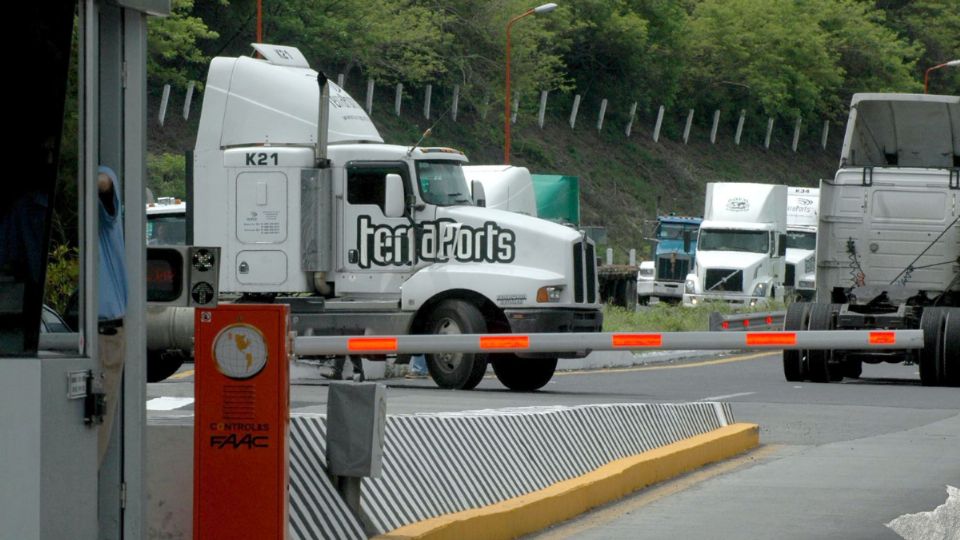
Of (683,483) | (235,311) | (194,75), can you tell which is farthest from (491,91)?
(235,311)

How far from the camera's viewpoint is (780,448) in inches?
552

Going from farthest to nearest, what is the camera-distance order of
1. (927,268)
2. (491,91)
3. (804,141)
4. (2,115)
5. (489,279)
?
(804,141) → (491,91) → (927,268) → (489,279) → (2,115)

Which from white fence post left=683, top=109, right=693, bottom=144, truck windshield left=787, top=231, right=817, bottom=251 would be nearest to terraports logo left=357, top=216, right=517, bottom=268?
truck windshield left=787, top=231, right=817, bottom=251

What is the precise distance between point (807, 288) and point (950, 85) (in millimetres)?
46538

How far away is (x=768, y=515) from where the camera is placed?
10008 mm

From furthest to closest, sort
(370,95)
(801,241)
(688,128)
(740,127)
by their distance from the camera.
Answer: (740,127), (688,128), (370,95), (801,241)

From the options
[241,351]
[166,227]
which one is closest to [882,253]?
[166,227]

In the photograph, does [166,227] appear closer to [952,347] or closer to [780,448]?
[952,347]

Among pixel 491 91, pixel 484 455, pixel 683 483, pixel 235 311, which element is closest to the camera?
pixel 235 311

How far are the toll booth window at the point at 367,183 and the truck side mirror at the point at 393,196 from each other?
8.3 inches

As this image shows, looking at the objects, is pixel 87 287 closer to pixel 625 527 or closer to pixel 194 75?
pixel 625 527

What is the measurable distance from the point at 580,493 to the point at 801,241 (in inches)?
1578

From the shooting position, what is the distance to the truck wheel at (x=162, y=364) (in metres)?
19.7

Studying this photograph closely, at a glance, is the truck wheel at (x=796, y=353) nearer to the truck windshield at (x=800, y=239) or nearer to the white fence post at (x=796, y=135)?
the truck windshield at (x=800, y=239)
